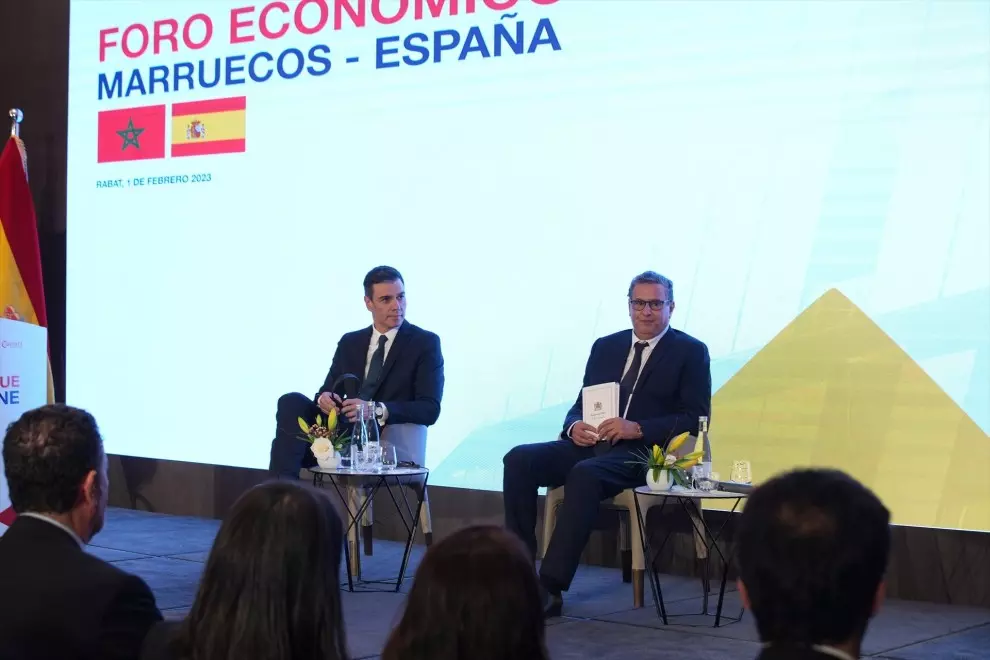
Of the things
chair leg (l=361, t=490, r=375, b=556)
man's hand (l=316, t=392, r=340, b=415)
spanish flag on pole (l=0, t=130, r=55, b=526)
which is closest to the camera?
man's hand (l=316, t=392, r=340, b=415)

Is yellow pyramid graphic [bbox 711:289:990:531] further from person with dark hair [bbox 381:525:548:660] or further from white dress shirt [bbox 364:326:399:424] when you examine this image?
person with dark hair [bbox 381:525:548:660]

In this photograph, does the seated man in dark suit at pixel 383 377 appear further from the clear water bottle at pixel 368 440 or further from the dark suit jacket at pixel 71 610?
the dark suit jacket at pixel 71 610

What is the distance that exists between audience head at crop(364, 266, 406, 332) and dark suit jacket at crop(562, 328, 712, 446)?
87cm

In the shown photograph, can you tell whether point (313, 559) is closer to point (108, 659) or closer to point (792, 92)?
point (108, 659)

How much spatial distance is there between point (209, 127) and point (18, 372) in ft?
5.97

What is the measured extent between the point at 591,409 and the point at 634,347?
30cm

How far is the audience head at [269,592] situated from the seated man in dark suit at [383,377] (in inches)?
133

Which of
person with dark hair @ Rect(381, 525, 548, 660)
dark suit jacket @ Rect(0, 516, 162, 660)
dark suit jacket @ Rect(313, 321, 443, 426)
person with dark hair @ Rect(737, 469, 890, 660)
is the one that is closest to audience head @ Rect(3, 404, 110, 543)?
dark suit jacket @ Rect(0, 516, 162, 660)

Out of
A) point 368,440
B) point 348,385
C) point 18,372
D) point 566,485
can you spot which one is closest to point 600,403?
point 566,485

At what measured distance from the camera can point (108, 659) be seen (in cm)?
162

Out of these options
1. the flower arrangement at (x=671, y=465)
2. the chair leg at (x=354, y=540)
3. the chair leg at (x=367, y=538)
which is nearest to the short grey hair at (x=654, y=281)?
the flower arrangement at (x=671, y=465)

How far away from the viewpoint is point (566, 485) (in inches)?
169

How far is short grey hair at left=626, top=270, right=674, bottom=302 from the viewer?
4.63 m

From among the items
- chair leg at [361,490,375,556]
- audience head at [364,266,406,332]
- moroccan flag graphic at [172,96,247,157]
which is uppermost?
moroccan flag graphic at [172,96,247,157]
